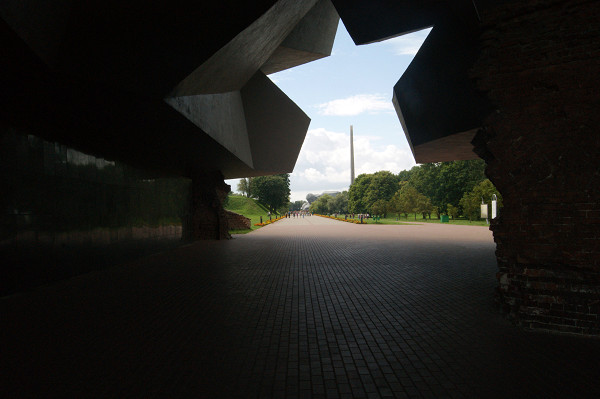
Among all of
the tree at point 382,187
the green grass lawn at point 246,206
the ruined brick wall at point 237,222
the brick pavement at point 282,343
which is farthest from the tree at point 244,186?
the brick pavement at point 282,343

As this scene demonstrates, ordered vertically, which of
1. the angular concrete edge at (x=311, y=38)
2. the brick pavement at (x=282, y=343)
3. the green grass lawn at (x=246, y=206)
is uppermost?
the angular concrete edge at (x=311, y=38)

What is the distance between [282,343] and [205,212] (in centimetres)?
1546

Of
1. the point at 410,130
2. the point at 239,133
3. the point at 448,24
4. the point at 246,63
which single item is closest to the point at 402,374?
the point at 246,63

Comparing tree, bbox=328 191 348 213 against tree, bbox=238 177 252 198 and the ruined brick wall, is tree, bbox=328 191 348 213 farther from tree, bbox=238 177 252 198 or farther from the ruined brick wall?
the ruined brick wall

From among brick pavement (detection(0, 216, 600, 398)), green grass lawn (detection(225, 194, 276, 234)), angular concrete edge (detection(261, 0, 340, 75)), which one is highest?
angular concrete edge (detection(261, 0, 340, 75))

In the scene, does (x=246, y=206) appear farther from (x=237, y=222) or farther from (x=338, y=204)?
(x=338, y=204)

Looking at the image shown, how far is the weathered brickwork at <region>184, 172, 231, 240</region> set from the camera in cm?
1866

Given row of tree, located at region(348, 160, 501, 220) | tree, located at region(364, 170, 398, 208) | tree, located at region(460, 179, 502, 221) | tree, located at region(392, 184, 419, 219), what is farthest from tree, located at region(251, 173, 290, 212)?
tree, located at region(460, 179, 502, 221)

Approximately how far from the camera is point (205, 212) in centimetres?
1873

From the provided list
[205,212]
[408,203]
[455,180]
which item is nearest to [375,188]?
[455,180]

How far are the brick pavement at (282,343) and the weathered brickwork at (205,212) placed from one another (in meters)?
10.9

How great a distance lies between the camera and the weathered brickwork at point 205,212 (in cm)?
1866

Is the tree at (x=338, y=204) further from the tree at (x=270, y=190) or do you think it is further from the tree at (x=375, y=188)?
the tree at (x=270, y=190)

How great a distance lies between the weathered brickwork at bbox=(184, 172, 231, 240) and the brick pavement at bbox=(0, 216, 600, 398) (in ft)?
35.7
